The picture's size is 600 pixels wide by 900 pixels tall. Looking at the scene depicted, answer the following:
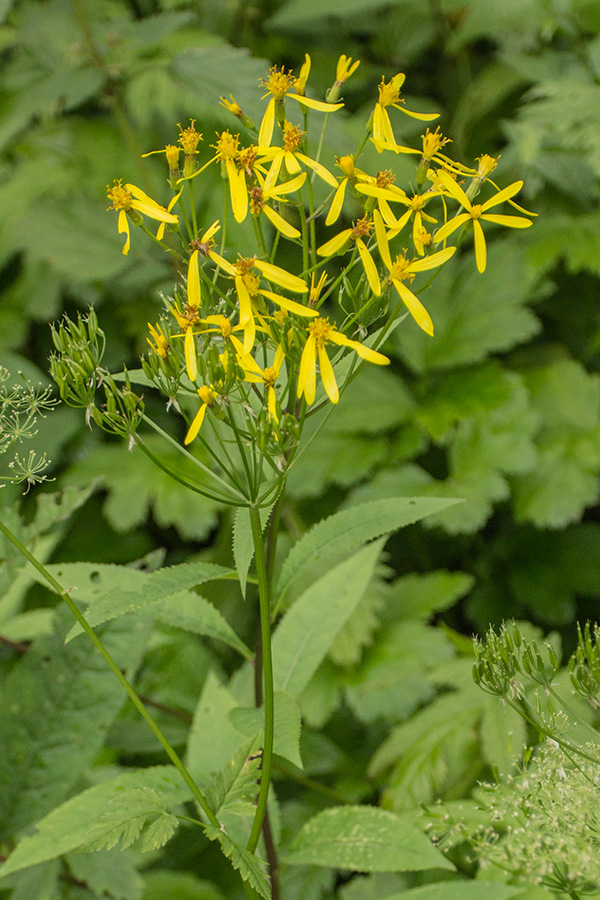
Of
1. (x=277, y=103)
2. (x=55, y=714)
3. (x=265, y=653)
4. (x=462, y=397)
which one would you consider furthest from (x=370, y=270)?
(x=462, y=397)

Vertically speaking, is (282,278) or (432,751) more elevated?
(282,278)

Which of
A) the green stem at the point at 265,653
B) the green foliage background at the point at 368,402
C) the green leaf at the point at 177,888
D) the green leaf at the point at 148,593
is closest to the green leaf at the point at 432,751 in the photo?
the green foliage background at the point at 368,402

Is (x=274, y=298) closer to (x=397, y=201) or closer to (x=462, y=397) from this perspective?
(x=397, y=201)

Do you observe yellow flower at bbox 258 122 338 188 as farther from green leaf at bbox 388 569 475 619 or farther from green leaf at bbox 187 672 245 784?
green leaf at bbox 388 569 475 619

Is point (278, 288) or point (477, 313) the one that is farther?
point (477, 313)

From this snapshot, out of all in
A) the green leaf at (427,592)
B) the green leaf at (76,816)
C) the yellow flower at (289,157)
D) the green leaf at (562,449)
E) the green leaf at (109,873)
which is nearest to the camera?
the yellow flower at (289,157)

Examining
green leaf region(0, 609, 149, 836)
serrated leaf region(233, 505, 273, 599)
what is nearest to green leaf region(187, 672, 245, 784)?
green leaf region(0, 609, 149, 836)

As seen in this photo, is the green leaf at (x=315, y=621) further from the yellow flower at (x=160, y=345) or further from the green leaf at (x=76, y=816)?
the yellow flower at (x=160, y=345)
